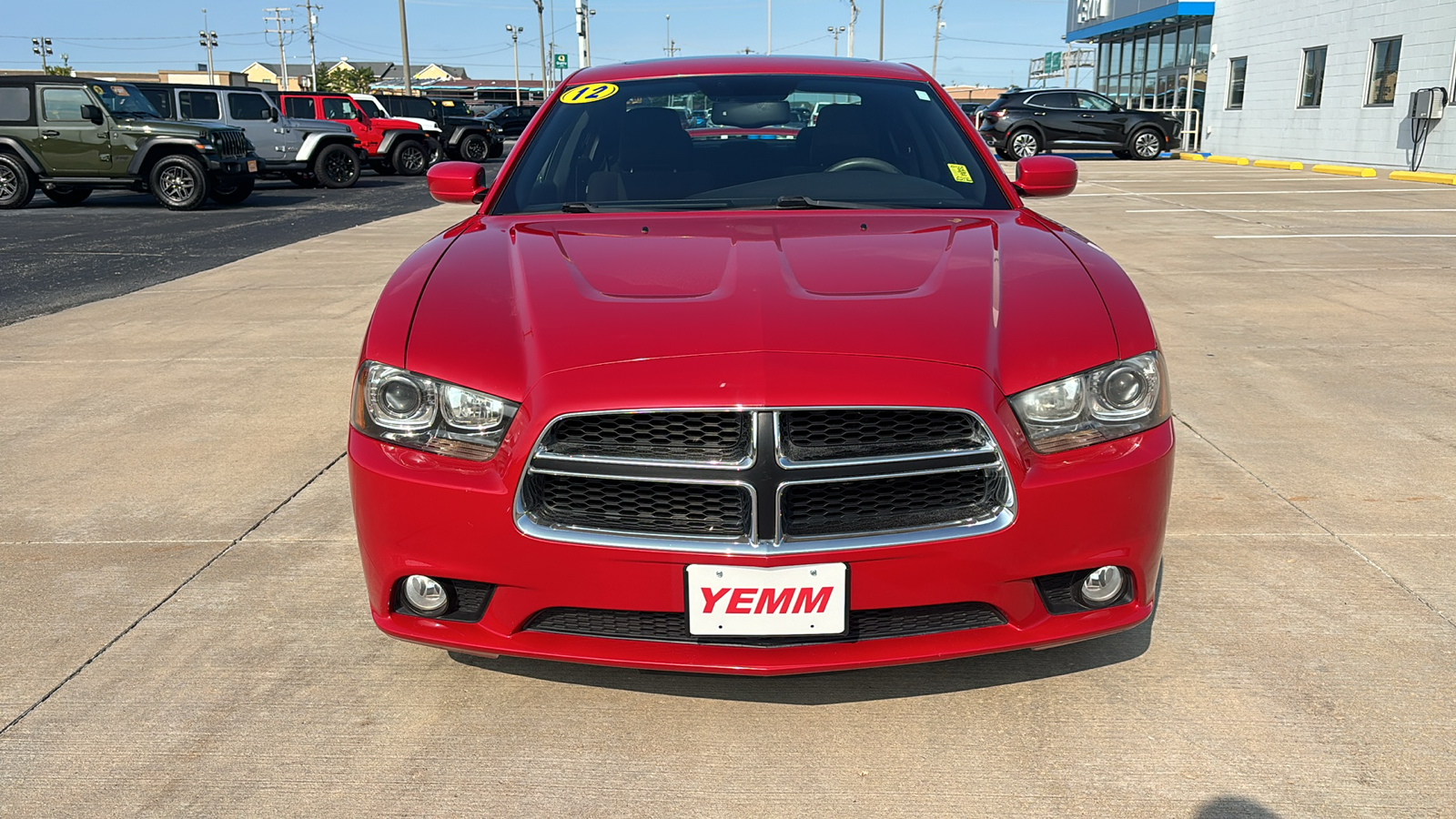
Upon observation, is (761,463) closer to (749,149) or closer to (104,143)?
(749,149)

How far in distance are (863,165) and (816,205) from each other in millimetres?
386

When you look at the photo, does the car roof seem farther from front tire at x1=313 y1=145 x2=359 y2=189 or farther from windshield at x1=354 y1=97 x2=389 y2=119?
windshield at x1=354 y1=97 x2=389 y2=119

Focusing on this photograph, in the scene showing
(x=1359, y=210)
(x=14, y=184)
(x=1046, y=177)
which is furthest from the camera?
(x=14, y=184)

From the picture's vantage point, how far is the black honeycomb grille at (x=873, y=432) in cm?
217

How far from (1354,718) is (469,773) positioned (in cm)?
188

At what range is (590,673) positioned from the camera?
8.71 ft

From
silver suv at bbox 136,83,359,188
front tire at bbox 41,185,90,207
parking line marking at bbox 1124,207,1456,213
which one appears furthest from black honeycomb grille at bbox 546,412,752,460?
silver suv at bbox 136,83,359,188

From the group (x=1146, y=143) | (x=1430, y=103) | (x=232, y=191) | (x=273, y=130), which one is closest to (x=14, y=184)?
(x=232, y=191)

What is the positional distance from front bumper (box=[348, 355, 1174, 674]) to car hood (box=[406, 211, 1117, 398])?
0.43 ft

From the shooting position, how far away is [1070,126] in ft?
80.2

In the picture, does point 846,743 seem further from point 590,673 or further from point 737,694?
point 590,673

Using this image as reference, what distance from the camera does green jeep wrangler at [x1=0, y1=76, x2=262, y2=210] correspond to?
16.2 metres

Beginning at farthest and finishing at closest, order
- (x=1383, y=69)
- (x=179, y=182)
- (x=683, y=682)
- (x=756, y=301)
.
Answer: (x=1383, y=69) → (x=179, y=182) → (x=683, y=682) → (x=756, y=301)

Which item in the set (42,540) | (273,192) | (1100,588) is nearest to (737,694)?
(1100,588)
